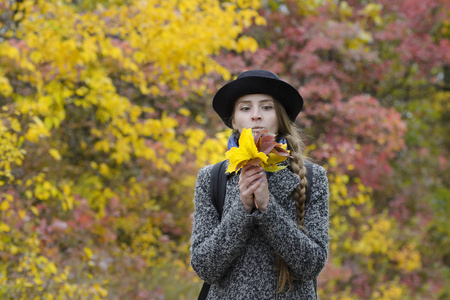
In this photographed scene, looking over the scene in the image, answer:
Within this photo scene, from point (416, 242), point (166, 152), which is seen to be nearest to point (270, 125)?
point (166, 152)

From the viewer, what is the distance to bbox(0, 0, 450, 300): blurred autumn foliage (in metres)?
3.74

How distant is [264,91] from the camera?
1.96 m

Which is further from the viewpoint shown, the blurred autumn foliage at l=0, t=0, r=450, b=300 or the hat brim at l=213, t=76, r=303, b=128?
the blurred autumn foliage at l=0, t=0, r=450, b=300

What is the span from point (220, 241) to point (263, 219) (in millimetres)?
164

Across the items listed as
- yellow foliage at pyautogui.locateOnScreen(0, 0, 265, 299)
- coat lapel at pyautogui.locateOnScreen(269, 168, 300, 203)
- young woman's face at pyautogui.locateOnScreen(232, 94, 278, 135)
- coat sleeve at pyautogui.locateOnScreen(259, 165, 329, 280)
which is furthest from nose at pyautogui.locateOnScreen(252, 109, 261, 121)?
yellow foliage at pyautogui.locateOnScreen(0, 0, 265, 299)

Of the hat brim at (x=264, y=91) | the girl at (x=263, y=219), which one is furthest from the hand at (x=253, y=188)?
the hat brim at (x=264, y=91)

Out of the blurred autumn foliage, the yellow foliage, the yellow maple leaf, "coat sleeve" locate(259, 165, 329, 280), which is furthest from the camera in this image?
the blurred autumn foliage

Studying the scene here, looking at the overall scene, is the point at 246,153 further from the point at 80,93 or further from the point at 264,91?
the point at 80,93

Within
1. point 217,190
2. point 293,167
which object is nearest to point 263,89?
point 293,167

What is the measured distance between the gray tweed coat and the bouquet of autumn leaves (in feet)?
0.53

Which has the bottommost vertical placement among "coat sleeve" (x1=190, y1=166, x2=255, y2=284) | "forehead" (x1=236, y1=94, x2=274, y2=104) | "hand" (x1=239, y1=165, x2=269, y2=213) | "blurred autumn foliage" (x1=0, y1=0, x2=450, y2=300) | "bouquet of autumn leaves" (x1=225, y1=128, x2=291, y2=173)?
"blurred autumn foliage" (x1=0, y1=0, x2=450, y2=300)

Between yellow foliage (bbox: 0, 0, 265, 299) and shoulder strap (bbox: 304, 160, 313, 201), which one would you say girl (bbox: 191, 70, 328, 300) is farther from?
yellow foliage (bbox: 0, 0, 265, 299)

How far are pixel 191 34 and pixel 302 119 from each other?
188cm

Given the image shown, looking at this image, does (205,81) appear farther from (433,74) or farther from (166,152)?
(433,74)
